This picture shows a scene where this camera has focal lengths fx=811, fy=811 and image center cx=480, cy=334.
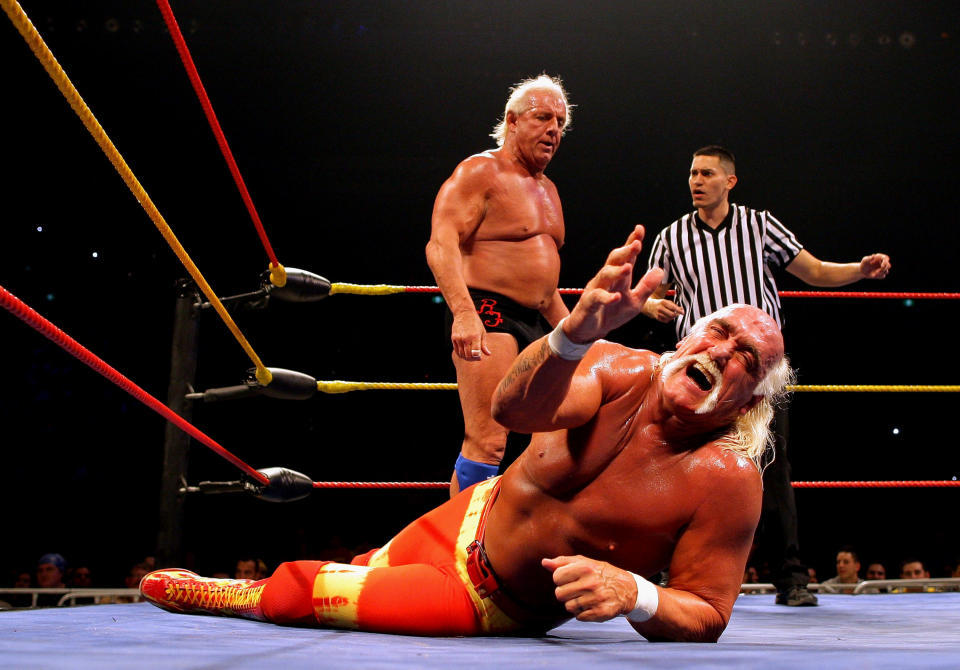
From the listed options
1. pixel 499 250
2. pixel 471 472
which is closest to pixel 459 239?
pixel 499 250

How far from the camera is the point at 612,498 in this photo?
3.70 feet

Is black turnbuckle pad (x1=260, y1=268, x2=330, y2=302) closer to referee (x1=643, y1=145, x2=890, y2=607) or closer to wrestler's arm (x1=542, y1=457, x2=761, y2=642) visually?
referee (x1=643, y1=145, x2=890, y2=607)

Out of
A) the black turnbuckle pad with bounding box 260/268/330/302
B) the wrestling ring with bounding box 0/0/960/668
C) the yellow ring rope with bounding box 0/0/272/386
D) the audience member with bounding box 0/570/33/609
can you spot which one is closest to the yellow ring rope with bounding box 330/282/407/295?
the black turnbuckle pad with bounding box 260/268/330/302

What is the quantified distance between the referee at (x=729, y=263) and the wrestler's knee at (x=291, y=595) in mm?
1220

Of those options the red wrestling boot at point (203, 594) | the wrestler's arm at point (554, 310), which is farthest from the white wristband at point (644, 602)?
the wrestler's arm at point (554, 310)

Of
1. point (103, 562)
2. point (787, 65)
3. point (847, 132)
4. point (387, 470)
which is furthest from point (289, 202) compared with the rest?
point (847, 132)

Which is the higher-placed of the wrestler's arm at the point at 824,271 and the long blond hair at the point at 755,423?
the wrestler's arm at the point at 824,271

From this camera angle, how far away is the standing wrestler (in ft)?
5.98

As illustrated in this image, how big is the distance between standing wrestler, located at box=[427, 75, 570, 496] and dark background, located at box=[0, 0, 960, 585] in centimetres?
302

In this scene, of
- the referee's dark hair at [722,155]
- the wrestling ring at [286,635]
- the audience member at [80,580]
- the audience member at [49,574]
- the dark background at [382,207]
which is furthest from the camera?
the dark background at [382,207]

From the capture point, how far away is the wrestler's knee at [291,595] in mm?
1237

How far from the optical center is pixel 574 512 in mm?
1146

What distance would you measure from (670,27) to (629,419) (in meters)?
4.27

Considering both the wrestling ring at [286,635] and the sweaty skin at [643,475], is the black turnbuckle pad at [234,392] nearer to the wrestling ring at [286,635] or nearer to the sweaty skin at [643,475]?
the wrestling ring at [286,635]
